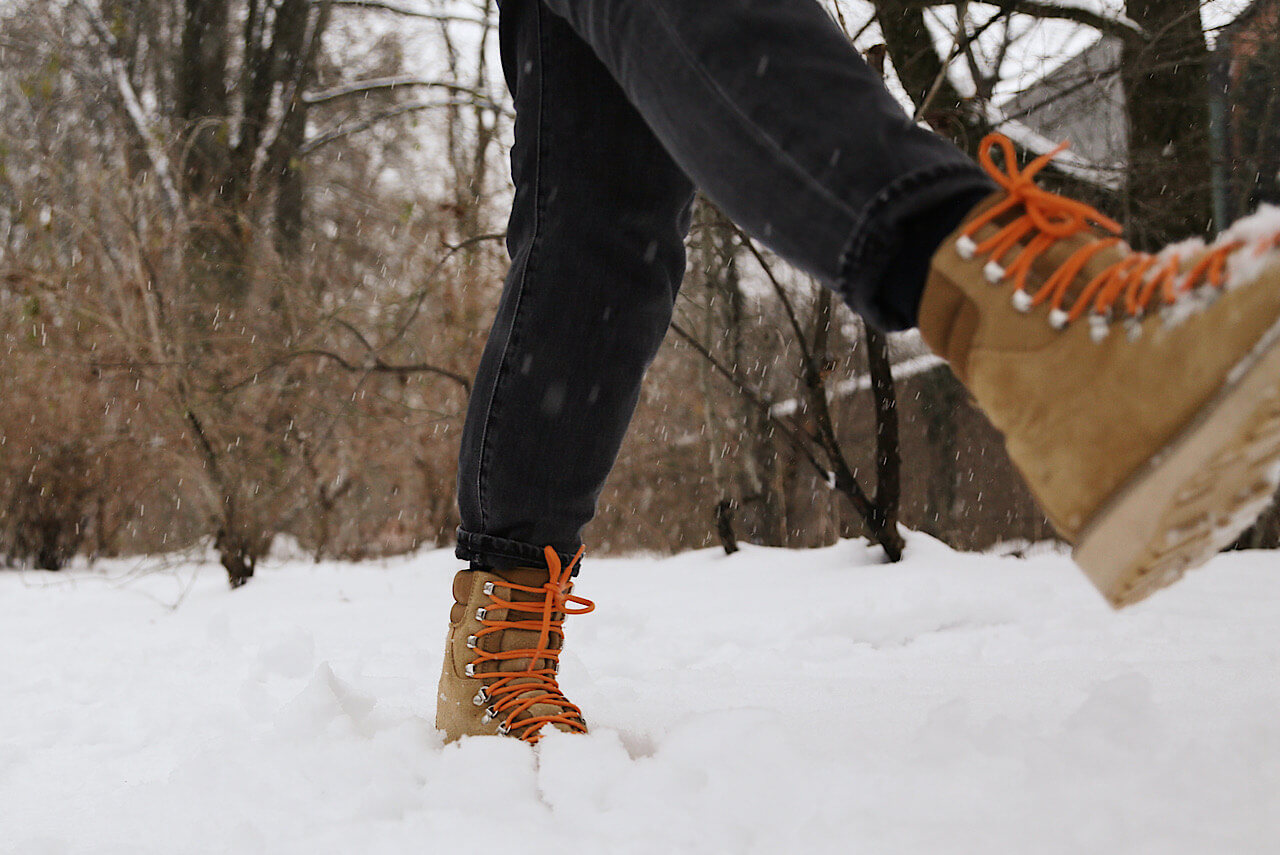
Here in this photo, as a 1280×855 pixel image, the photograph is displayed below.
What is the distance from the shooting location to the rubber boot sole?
1.67 ft

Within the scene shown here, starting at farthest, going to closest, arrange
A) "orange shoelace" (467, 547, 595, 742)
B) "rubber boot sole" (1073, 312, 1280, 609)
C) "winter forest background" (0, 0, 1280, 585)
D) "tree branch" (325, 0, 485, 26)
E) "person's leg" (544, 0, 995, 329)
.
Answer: "tree branch" (325, 0, 485, 26)
"winter forest background" (0, 0, 1280, 585)
"orange shoelace" (467, 547, 595, 742)
"person's leg" (544, 0, 995, 329)
"rubber boot sole" (1073, 312, 1280, 609)

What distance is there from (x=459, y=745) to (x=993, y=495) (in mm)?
5184

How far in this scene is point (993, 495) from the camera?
5449 millimetres

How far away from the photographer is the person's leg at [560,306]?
1.00 metres

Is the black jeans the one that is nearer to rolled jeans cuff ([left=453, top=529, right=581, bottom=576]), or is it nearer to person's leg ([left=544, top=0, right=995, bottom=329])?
rolled jeans cuff ([left=453, top=529, right=581, bottom=576])

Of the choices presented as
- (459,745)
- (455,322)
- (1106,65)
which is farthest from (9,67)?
(459,745)

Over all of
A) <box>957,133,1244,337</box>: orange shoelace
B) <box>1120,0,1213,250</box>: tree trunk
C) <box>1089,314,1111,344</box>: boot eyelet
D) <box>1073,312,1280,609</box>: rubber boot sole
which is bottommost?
<box>1073,312,1280,609</box>: rubber boot sole

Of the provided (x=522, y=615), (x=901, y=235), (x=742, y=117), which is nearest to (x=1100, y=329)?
(x=901, y=235)

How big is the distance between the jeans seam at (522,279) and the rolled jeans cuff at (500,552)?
0.02 metres

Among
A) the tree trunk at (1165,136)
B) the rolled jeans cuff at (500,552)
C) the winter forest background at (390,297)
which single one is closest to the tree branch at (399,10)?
the winter forest background at (390,297)

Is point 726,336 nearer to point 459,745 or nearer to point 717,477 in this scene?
point 717,477

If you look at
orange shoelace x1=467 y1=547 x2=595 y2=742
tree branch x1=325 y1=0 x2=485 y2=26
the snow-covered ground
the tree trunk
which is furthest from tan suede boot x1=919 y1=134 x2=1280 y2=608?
tree branch x1=325 y1=0 x2=485 y2=26

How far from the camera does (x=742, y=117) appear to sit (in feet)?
2.18

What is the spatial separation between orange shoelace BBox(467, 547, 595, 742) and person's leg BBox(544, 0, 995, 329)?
20.7 inches
